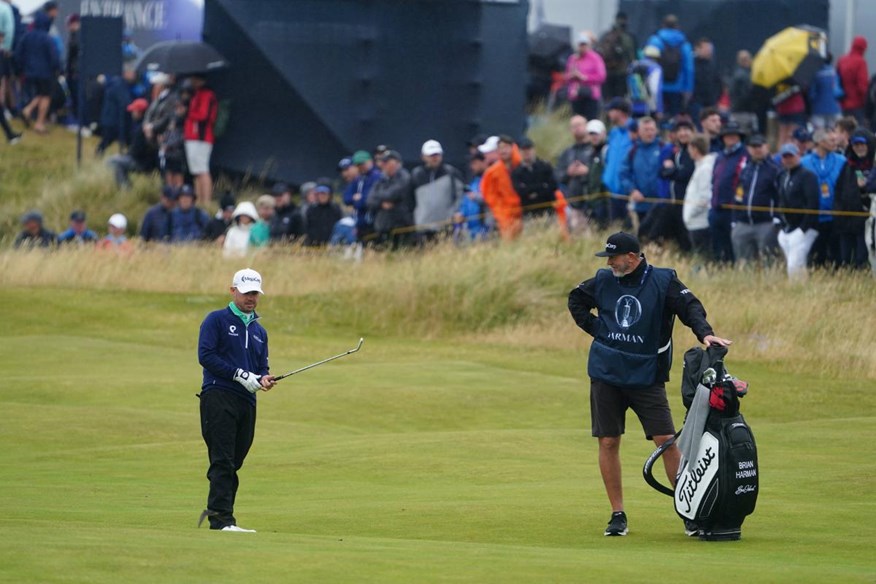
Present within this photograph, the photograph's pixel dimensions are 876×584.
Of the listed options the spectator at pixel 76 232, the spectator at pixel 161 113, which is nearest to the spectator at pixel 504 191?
the spectator at pixel 76 232

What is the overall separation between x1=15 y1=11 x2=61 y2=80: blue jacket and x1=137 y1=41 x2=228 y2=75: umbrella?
4.32 metres

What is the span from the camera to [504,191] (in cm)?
2838

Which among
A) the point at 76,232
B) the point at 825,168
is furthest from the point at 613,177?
the point at 76,232

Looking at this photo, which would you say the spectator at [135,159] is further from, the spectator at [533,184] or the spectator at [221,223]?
the spectator at [533,184]

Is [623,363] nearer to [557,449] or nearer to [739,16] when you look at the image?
[557,449]

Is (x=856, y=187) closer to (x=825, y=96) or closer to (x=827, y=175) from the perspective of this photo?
(x=827, y=175)

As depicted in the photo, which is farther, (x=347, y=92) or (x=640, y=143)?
(x=347, y=92)

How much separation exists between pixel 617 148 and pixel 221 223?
8364 mm

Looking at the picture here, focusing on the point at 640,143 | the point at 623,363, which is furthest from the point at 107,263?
the point at 623,363

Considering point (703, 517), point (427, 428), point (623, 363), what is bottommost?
point (427, 428)

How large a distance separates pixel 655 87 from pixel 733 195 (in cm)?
934

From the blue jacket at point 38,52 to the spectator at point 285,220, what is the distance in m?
10.7

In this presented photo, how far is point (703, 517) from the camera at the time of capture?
40.2 ft

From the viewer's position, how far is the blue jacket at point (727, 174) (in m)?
25.2
